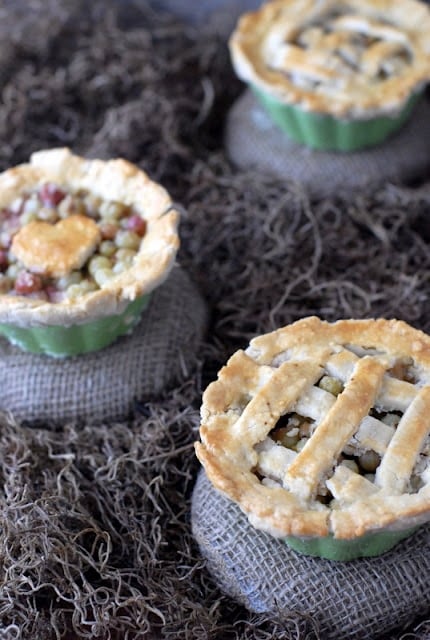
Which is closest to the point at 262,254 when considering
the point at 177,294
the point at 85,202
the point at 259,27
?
the point at 177,294

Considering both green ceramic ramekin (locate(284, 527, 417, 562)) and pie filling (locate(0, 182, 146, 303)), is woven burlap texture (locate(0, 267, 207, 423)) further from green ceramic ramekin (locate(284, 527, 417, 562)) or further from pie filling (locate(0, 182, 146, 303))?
green ceramic ramekin (locate(284, 527, 417, 562))

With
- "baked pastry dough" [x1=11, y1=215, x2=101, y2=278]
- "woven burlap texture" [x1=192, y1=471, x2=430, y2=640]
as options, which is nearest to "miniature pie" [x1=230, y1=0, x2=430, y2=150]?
"baked pastry dough" [x1=11, y1=215, x2=101, y2=278]

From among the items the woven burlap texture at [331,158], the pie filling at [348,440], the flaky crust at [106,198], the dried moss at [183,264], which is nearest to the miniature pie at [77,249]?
the flaky crust at [106,198]

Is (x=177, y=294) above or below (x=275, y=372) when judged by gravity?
below

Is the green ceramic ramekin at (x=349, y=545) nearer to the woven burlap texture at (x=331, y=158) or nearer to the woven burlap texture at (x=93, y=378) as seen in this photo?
the woven burlap texture at (x=93, y=378)

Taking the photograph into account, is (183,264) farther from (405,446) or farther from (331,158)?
(405,446)

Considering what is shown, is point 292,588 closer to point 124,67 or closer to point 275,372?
point 275,372
